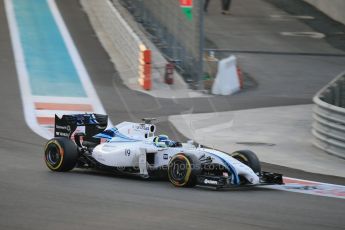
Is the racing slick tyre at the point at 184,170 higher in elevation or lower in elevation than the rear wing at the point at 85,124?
lower

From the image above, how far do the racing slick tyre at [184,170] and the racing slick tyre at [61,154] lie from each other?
1.85m

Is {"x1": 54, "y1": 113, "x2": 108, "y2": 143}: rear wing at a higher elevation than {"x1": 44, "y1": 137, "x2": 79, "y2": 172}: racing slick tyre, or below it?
higher

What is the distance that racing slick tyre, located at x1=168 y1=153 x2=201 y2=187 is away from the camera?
36.6 feet

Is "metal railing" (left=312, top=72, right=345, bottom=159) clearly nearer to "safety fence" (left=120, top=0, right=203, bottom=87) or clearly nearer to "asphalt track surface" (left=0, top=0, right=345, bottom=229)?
"asphalt track surface" (left=0, top=0, right=345, bottom=229)

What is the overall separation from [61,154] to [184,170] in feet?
7.48

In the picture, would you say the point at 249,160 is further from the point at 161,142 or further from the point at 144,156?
the point at 144,156

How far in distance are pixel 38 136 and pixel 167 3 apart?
9411 mm

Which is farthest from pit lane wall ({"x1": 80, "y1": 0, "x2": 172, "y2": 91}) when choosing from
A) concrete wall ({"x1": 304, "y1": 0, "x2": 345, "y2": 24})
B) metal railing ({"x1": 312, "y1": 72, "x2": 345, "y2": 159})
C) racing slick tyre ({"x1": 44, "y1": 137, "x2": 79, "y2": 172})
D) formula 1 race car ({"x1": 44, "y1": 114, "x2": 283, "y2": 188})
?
Result: racing slick tyre ({"x1": 44, "y1": 137, "x2": 79, "y2": 172})

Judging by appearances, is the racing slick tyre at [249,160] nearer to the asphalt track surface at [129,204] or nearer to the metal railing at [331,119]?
the asphalt track surface at [129,204]

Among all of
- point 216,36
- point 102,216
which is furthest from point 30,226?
point 216,36

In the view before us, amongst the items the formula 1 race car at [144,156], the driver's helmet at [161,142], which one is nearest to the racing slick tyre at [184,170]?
the formula 1 race car at [144,156]

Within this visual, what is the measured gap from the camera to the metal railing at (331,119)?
51.0 ft

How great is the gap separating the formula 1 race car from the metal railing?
4.01 m

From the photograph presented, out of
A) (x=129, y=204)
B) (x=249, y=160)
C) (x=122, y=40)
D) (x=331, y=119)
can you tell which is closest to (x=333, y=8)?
(x=122, y=40)
